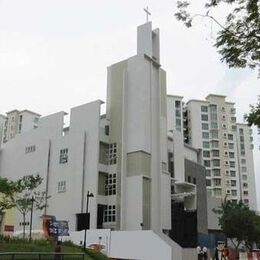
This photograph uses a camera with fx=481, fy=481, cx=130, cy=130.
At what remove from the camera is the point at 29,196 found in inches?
2136

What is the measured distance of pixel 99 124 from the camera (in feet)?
170

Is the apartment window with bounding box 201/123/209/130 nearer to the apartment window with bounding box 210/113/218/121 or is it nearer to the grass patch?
the apartment window with bounding box 210/113/218/121

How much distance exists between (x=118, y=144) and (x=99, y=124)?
3002mm

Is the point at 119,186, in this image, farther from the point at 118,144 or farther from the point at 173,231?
the point at 173,231

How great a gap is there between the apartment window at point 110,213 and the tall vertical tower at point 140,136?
0.66 m

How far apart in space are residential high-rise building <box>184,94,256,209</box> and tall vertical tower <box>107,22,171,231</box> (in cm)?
5566

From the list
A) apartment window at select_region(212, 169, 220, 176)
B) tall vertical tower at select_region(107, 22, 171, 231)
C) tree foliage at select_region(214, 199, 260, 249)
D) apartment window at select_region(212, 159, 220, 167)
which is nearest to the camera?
tall vertical tower at select_region(107, 22, 171, 231)

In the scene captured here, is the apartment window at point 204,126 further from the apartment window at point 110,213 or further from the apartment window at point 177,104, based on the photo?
the apartment window at point 110,213

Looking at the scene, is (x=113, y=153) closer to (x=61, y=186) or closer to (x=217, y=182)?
(x=61, y=186)

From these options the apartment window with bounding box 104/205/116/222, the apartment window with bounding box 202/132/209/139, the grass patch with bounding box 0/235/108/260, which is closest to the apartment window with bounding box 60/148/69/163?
the apartment window with bounding box 104/205/116/222

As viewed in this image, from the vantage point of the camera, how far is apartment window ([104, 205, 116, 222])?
1928 inches

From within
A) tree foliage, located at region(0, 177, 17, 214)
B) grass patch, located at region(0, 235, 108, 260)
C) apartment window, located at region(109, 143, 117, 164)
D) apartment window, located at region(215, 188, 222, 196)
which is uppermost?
apartment window, located at region(215, 188, 222, 196)

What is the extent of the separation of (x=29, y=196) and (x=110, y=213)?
416 inches

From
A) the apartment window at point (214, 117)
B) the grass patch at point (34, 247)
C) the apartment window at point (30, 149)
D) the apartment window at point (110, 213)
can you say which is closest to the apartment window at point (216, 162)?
the apartment window at point (214, 117)
